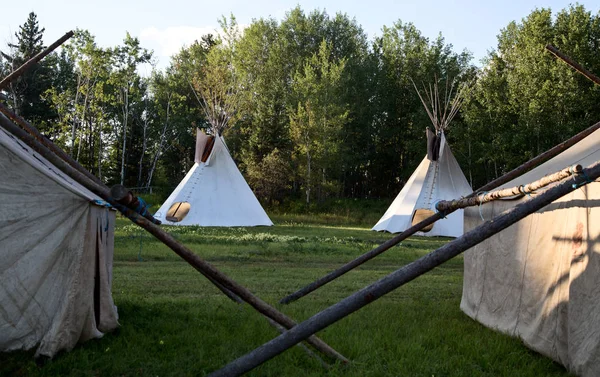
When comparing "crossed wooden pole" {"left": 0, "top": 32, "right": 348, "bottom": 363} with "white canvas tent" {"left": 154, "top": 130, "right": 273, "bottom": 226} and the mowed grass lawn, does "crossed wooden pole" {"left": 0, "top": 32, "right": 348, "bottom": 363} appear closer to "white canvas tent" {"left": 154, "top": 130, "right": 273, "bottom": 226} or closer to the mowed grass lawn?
the mowed grass lawn

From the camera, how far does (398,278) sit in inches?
99.4

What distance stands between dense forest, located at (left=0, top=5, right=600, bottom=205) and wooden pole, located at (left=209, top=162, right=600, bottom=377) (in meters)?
17.9

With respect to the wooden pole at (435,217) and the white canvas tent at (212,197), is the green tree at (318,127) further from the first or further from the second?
the wooden pole at (435,217)

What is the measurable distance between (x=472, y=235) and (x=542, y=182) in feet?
3.81

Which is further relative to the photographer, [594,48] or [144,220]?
[594,48]

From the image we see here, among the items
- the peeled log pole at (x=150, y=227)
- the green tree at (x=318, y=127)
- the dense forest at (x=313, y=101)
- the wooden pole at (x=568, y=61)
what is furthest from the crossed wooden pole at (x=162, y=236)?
the green tree at (x=318, y=127)

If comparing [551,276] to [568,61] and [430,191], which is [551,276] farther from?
[430,191]

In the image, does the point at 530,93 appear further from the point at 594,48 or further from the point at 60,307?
the point at 60,307

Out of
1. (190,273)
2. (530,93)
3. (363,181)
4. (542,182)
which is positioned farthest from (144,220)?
(363,181)

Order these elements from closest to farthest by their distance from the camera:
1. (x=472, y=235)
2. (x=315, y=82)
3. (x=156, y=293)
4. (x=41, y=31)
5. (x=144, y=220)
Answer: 1. (x=472, y=235)
2. (x=144, y=220)
3. (x=156, y=293)
4. (x=315, y=82)
5. (x=41, y=31)

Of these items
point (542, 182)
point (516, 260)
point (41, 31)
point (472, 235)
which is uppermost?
point (41, 31)

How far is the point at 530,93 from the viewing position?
23.1 m

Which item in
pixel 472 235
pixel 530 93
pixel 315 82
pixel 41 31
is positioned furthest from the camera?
pixel 41 31

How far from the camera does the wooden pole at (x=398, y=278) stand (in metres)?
2.52
